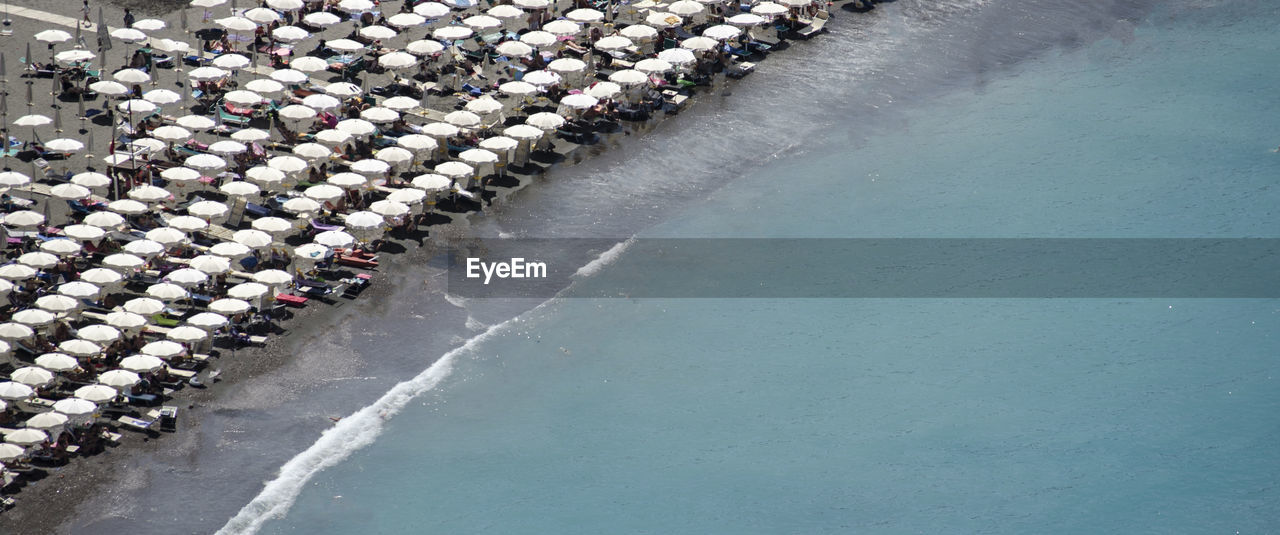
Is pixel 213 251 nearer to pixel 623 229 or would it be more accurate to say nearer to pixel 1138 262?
pixel 623 229

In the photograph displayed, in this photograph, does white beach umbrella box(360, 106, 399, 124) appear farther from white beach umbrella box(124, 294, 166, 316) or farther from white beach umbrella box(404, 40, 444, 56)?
white beach umbrella box(124, 294, 166, 316)

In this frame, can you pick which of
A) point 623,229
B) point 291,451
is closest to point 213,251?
point 291,451

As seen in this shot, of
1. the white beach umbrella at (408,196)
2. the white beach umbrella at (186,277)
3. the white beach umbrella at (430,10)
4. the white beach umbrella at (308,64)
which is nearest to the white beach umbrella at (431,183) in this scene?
the white beach umbrella at (408,196)

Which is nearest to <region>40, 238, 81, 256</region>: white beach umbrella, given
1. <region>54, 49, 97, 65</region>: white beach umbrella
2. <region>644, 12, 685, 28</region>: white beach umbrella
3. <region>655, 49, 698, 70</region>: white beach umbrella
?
<region>54, 49, 97, 65</region>: white beach umbrella

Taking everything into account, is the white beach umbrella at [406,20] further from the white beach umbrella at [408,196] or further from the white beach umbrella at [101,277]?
the white beach umbrella at [101,277]

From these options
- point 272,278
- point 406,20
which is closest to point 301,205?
point 272,278
